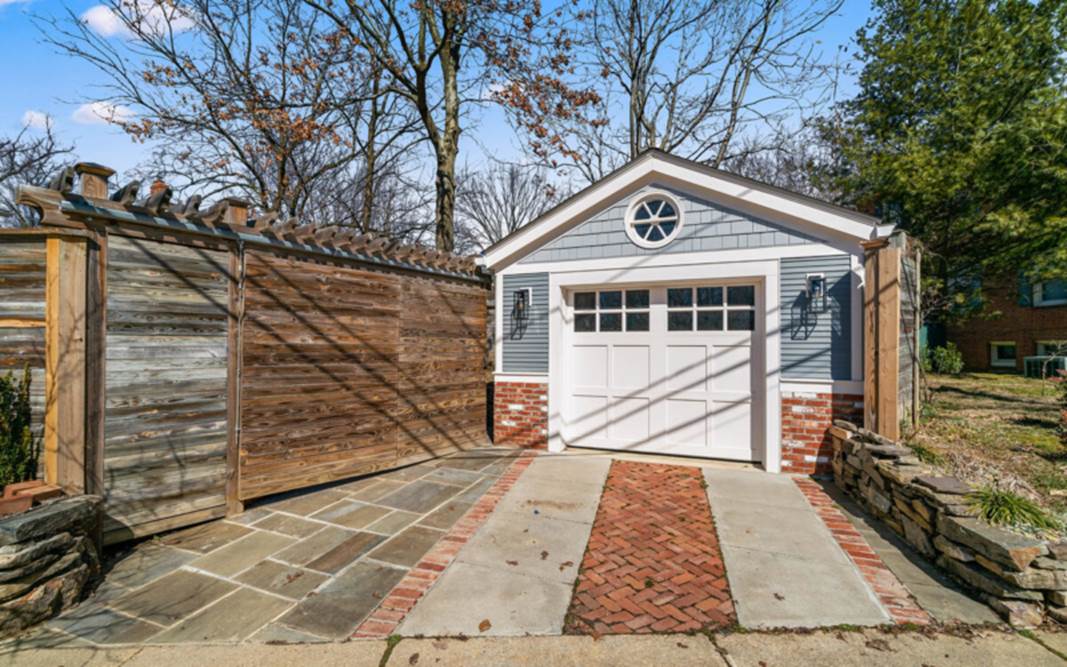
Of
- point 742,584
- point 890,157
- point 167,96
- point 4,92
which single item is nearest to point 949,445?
point 742,584

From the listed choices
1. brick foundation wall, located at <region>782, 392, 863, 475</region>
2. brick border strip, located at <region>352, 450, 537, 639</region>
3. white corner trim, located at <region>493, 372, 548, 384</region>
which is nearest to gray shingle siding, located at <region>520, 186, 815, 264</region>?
white corner trim, located at <region>493, 372, 548, 384</region>

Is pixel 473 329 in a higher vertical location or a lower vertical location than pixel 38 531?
higher

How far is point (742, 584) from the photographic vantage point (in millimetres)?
3012

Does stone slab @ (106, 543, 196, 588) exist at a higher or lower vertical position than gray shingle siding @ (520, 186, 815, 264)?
lower

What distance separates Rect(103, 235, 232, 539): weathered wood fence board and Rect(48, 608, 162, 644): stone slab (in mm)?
982

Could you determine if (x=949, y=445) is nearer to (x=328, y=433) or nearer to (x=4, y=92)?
(x=328, y=433)

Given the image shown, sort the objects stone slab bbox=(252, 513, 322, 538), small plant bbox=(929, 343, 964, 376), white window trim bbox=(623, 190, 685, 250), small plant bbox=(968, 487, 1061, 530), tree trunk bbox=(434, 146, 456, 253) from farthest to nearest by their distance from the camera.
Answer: small plant bbox=(929, 343, 964, 376)
tree trunk bbox=(434, 146, 456, 253)
white window trim bbox=(623, 190, 685, 250)
stone slab bbox=(252, 513, 322, 538)
small plant bbox=(968, 487, 1061, 530)

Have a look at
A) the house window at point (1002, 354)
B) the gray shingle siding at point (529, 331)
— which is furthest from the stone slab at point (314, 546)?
the house window at point (1002, 354)

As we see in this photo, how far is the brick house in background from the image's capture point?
472 inches

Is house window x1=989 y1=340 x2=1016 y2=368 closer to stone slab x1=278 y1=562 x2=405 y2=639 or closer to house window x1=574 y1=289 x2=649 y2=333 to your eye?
house window x1=574 y1=289 x2=649 y2=333

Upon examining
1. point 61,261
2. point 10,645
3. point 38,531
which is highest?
point 61,261

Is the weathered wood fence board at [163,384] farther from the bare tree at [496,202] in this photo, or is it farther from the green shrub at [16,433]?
the bare tree at [496,202]

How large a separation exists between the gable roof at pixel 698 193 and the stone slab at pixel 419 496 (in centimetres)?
320

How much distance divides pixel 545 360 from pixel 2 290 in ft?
16.9
